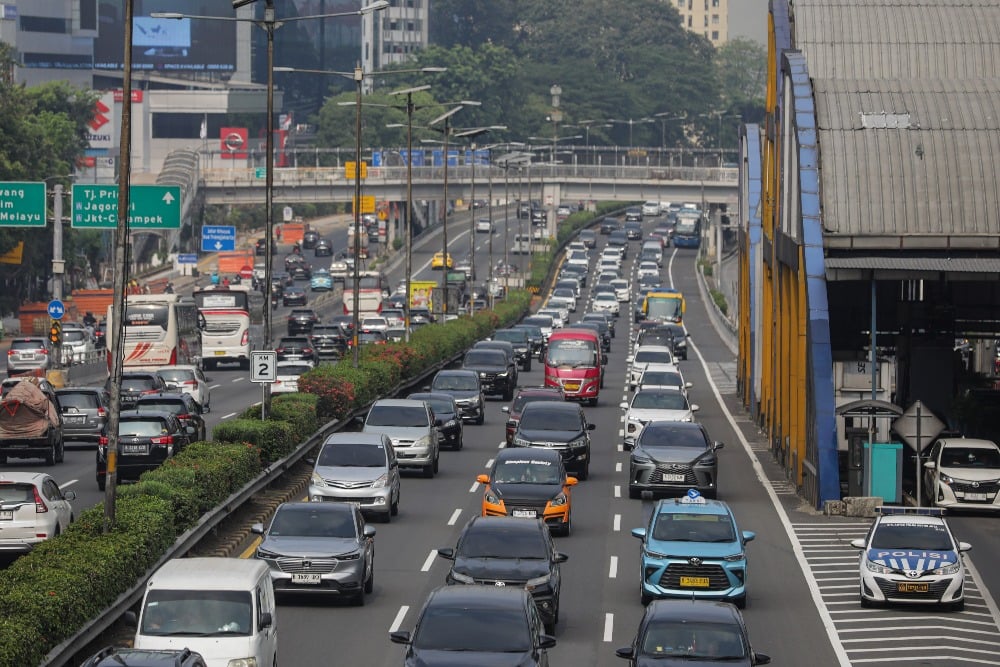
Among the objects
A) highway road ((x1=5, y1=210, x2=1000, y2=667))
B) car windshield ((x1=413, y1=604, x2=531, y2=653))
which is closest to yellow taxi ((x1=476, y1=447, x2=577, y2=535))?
highway road ((x1=5, y1=210, x2=1000, y2=667))

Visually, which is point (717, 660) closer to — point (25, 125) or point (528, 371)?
point (528, 371)

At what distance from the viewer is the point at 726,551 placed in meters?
26.6

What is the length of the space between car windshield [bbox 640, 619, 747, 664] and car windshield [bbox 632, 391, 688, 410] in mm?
25796

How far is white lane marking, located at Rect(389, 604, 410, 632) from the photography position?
24.9 metres

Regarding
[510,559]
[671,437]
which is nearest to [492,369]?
[671,437]

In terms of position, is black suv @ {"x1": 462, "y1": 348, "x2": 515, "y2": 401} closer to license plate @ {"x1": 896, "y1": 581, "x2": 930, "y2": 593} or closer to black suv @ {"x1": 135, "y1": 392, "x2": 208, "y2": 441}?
black suv @ {"x1": 135, "y1": 392, "x2": 208, "y2": 441}

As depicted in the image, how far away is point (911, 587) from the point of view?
1064 inches

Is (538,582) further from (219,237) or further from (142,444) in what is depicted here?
(219,237)

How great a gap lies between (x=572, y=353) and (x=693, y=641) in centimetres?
4009

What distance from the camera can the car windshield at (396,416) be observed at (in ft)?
134

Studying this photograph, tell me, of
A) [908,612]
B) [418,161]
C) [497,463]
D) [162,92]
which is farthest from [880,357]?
[162,92]

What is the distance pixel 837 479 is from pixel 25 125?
79126 mm

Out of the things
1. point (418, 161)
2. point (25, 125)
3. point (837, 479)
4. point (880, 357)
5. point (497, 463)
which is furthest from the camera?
point (418, 161)

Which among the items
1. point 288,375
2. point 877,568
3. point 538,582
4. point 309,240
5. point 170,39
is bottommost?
point 877,568
